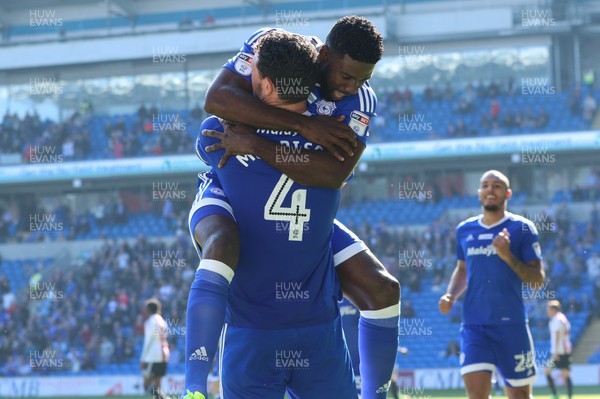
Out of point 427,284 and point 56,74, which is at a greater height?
point 56,74

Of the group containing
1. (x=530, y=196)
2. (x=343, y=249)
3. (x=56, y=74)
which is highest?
(x=56, y=74)

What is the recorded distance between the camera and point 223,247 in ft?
14.2

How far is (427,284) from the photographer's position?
91.7ft

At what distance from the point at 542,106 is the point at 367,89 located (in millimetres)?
27517

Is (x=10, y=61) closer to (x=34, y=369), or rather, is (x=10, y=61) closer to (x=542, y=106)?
(x=34, y=369)

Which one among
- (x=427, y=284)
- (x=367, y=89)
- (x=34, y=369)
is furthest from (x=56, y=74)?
(x=367, y=89)
